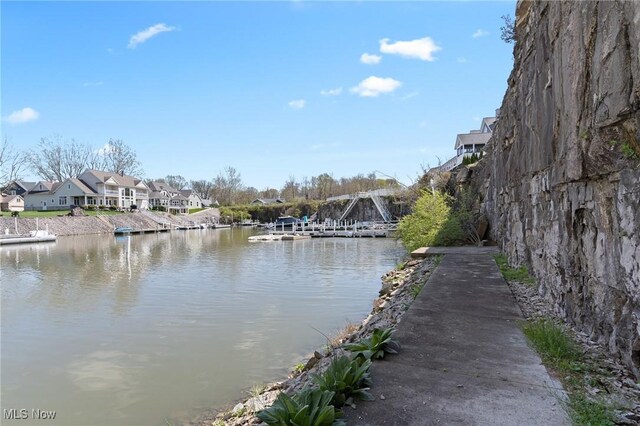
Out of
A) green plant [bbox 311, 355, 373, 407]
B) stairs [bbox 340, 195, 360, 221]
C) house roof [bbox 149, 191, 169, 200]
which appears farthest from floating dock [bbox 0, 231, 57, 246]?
green plant [bbox 311, 355, 373, 407]

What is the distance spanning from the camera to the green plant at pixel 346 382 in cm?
313

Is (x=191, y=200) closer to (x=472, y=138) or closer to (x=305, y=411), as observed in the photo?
(x=472, y=138)

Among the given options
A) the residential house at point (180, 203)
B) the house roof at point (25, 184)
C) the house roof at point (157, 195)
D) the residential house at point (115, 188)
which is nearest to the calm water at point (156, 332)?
the residential house at point (115, 188)

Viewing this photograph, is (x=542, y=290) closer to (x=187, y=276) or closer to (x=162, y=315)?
(x=162, y=315)

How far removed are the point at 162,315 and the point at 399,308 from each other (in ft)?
23.0

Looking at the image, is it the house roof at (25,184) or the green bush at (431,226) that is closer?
the green bush at (431,226)

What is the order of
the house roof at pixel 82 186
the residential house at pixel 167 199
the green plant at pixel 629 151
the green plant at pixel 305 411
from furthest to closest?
1. the residential house at pixel 167 199
2. the house roof at pixel 82 186
3. the green plant at pixel 629 151
4. the green plant at pixel 305 411

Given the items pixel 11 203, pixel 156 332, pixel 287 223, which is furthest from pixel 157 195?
pixel 156 332

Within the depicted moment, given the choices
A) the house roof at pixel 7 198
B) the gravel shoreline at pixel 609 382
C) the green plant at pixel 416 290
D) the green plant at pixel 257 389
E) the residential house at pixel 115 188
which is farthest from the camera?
the residential house at pixel 115 188

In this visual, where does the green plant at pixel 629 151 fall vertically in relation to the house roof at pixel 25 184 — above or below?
below

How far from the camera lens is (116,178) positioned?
67.2m

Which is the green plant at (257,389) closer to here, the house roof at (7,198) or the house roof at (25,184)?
the house roof at (7,198)

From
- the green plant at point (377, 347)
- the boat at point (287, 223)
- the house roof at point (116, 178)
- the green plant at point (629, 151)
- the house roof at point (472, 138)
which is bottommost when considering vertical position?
the green plant at point (377, 347)

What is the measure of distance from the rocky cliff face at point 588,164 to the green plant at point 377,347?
75.1 inches
